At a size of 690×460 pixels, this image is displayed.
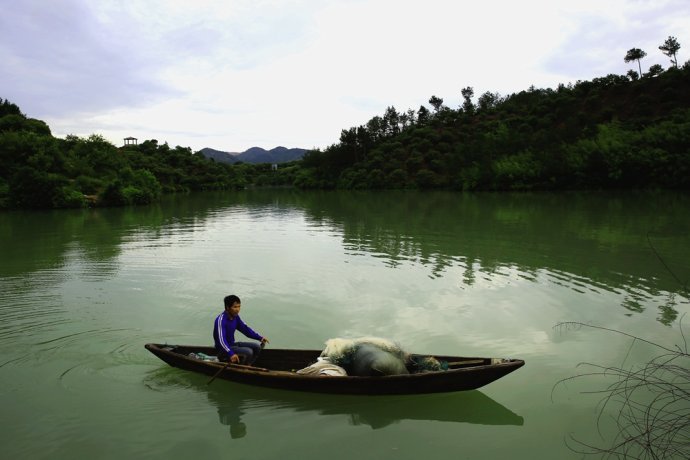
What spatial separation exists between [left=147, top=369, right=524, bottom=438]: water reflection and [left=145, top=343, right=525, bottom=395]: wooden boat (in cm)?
16

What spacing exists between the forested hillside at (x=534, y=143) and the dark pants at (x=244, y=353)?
41.7m

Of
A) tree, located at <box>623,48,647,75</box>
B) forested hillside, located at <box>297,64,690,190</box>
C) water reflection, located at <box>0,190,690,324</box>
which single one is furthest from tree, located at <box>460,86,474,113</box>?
water reflection, located at <box>0,190,690,324</box>

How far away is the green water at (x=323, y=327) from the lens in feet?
15.8

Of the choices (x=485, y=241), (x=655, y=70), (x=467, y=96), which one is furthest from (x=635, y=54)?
(x=485, y=241)

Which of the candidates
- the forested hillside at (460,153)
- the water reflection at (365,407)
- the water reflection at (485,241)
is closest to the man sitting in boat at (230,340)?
the water reflection at (365,407)

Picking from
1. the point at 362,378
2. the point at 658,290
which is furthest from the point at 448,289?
the point at 362,378

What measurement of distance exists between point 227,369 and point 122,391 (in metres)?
1.50

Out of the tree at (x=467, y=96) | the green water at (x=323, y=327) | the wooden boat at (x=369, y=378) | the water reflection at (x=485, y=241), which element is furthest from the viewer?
the tree at (x=467, y=96)

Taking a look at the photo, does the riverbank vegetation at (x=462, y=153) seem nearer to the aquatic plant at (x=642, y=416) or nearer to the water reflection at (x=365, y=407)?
the water reflection at (x=365, y=407)

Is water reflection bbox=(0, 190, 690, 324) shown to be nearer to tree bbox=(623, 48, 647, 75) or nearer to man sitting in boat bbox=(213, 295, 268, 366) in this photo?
man sitting in boat bbox=(213, 295, 268, 366)

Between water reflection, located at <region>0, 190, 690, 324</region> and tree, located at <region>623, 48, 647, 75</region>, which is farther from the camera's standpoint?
tree, located at <region>623, 48, 647, 75</region>

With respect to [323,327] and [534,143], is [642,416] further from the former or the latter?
[534,143]

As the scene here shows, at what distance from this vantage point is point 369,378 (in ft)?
16.8

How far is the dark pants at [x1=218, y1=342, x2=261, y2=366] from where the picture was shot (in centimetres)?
595
